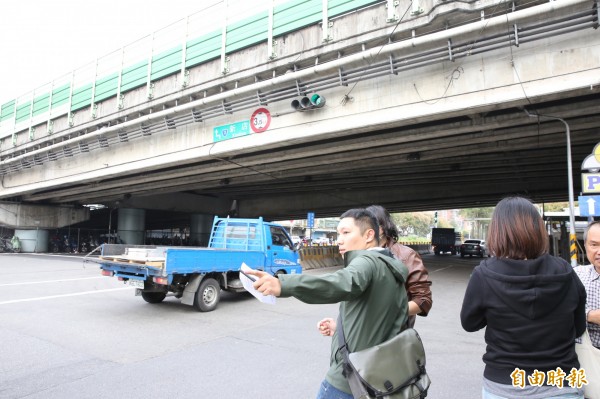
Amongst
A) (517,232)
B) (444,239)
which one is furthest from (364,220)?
(444,239)

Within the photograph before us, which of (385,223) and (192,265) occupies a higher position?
(385,223)

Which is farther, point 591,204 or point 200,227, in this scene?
point 200,227

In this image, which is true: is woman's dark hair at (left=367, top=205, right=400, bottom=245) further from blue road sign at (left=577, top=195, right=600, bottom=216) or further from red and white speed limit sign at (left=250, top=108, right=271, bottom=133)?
red and white speed limit sign at (left=250, top=108, right=271, bottom=133)

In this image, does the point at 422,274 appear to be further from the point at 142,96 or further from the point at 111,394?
the point at 142,96

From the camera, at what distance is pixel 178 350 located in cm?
516

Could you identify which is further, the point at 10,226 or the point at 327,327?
the point at 10,226

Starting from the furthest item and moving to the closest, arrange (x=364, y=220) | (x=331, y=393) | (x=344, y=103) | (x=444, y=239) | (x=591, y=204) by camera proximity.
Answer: (x=444, y=239) → (x=344, y=103) → (x=591, y=204) → (x=364, y=220) → (x=331, y=393)

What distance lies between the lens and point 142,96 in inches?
586

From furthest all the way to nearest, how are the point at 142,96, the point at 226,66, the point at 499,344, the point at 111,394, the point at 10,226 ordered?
1. the point at 10,226
2. the point at 142,96
3. the point at 226,66
4. the point at 111,394
5. the point at 499,344

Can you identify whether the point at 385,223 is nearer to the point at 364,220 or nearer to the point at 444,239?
the point at 364,220

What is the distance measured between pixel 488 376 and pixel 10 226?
3329cm

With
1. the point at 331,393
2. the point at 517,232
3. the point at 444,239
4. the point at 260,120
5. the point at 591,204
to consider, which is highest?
the point at 260,120

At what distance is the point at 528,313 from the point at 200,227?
31.0m

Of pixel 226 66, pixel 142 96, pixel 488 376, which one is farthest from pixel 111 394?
pixel 142 96
